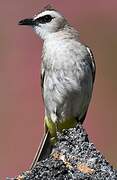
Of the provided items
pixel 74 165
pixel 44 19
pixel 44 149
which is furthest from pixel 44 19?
pixel 74 165

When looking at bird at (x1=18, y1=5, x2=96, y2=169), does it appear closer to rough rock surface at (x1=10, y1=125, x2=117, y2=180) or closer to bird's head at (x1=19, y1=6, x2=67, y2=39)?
bird's head at (x1=19, y1=6, x2=67, y2=39)

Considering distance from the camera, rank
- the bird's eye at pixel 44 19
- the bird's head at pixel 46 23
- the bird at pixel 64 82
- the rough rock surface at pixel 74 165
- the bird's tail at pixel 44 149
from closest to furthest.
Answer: the rough rock surface at pixel 74 165
the bird's tail at pixel 44 149
the bird at pixel 64 82
the bird's head at pixel 46 23
the bird's eye at pixel 44 19

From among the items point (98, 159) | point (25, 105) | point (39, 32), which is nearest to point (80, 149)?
point (98, 159)

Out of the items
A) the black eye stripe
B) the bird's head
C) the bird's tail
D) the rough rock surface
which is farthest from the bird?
the rough rock surface

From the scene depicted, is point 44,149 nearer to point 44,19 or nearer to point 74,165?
point 44,19

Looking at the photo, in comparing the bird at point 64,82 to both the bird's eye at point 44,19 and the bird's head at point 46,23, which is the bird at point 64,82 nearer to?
the bird's head at point 46,23

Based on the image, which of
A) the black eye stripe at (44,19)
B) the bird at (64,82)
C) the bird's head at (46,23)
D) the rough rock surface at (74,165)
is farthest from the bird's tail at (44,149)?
the rough rock surface at (74,165)
